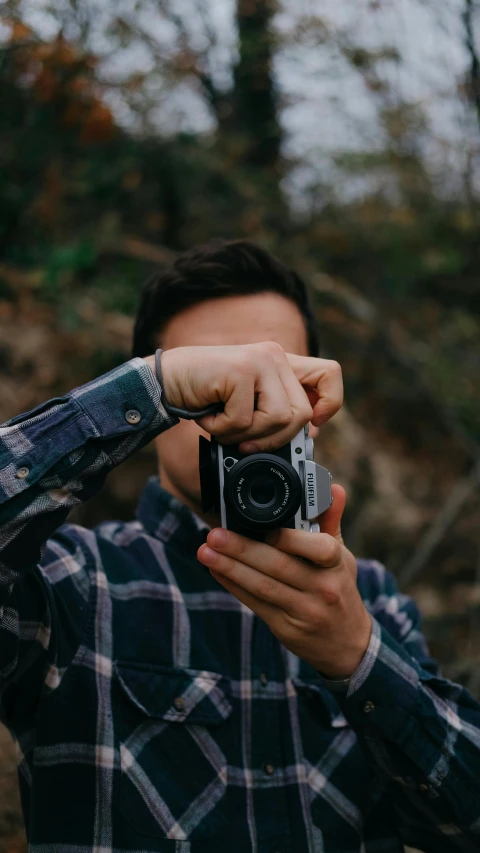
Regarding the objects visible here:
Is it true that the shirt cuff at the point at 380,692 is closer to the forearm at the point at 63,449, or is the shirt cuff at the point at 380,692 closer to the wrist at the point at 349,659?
the wrist at the point at 349,659

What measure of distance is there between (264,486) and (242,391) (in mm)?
175

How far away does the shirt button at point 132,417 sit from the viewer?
1135 millimetres

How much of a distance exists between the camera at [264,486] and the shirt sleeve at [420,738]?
13.9 inches

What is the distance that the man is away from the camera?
1145 millimetres

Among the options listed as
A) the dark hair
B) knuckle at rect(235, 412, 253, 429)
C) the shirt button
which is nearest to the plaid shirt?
the shirt button

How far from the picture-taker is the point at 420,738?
1.39 meters

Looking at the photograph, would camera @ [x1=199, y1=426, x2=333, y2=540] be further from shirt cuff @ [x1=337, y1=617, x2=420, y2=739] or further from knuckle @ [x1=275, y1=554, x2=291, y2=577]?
shirt cuff @ [x1=337, y1=617, x2=420, y2=739]

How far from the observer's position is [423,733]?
1.39 metres

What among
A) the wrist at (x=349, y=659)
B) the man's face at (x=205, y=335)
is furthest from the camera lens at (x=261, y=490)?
the man's face at (x=205, y=335)

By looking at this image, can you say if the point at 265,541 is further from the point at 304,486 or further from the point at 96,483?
the point at 96,483

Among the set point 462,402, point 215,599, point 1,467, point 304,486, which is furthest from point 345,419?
point 1,467

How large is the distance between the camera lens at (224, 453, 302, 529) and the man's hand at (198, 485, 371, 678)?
0.04m

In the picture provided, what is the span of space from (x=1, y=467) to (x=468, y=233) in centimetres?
484

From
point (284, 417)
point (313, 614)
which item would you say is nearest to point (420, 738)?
point (313, 614)
